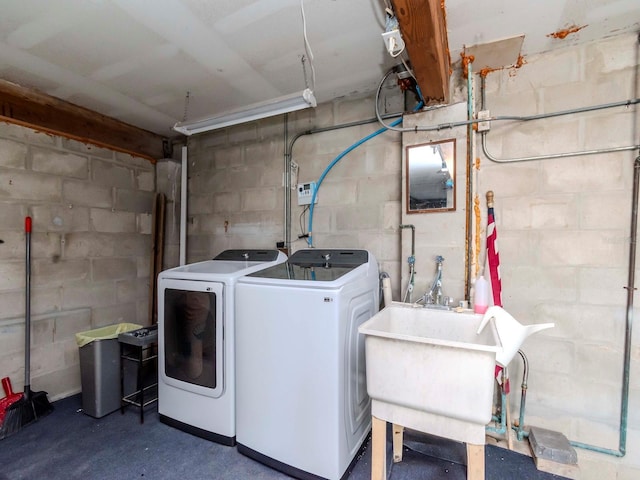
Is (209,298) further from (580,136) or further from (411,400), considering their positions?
(580,136)

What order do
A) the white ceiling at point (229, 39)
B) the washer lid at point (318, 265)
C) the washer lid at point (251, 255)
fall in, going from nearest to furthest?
the white ceiling at point (229, 39)
the washer lid at point (318, 265)
the washer lid at point (251, 255)

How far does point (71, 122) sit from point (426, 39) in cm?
295

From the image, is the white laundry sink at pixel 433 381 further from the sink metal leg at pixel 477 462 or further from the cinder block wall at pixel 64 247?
the cinder block wall at pixel 64 247

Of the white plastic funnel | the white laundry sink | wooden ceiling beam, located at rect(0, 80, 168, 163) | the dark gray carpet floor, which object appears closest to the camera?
the white laundry sink

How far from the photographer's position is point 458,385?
122cm

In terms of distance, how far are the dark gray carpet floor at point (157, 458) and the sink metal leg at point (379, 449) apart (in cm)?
34

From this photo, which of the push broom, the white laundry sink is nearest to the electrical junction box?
the white laundry sink

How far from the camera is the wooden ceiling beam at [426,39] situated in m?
1.27

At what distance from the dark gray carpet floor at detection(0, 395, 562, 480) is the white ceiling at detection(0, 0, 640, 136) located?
2497 mm

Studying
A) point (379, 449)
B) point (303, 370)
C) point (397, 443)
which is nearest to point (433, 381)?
point (379, 449)

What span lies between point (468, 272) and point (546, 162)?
83 cm

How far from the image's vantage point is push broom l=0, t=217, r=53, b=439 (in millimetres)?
2100

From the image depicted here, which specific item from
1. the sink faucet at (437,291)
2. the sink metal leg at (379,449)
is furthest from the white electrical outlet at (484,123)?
the sink metal leg at (379,449)

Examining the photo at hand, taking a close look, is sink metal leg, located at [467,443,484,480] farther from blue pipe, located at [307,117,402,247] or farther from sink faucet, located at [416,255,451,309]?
blue pipe, located at [307,117,402,247]
